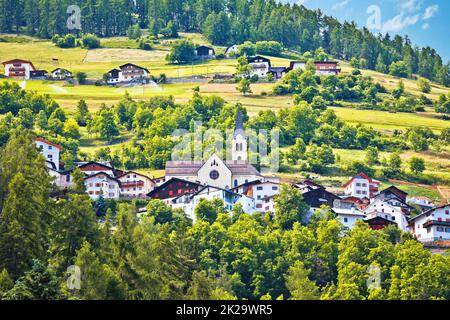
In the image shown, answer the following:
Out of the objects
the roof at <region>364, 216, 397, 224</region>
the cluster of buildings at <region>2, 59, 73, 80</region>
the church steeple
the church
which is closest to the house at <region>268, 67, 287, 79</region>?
the cluster of buildings at <region>2, 59, 73, 80</region>

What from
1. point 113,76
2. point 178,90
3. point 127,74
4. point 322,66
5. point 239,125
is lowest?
point 239,125

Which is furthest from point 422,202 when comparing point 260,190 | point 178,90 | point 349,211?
point 178,90

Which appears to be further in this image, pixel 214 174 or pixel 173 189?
pixel 214 174

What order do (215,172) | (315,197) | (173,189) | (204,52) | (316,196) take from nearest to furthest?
(315,197)
(316,196)
(173,189)
(215,172)
(204,52)

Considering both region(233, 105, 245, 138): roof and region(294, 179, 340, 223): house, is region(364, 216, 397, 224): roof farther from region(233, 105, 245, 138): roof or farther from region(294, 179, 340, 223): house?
region(233, 105, 245, 138): roof

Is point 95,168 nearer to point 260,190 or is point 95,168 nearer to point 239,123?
point 260,190

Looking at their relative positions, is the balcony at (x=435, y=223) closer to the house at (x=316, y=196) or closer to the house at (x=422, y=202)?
the house at (x=316, y=196)

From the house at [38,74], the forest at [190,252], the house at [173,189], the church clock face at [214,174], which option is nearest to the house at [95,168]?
the house at [173,189]

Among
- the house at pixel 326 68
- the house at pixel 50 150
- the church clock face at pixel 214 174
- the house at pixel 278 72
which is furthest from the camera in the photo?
the house at pixel 326 68
